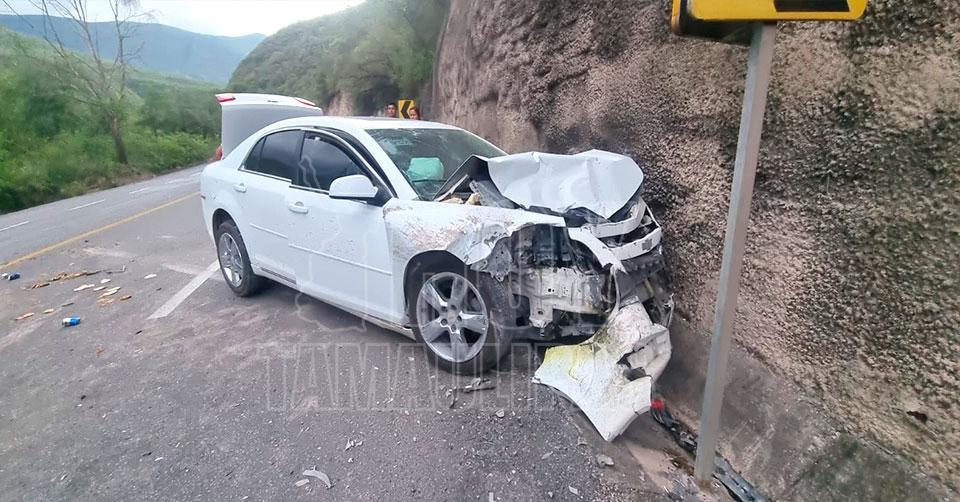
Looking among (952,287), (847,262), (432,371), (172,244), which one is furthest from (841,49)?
(172,244)

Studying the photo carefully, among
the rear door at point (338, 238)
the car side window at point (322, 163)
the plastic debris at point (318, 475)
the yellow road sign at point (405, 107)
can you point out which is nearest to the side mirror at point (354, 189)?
the rear door at point (338, 238)

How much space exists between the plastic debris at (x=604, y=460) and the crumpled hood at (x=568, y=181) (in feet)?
4.29

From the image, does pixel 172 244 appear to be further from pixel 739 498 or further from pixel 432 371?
pixel 739 498

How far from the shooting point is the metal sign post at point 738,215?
1.92 meters

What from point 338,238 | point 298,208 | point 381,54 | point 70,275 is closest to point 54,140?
point 381,54

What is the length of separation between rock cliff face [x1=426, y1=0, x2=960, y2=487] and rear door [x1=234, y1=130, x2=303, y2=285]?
285cm

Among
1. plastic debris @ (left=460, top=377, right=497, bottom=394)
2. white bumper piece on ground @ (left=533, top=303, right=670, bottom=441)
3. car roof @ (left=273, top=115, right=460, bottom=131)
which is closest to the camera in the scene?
white bumper piece on ground @ (left=533, top=303, right=670, bottom=441)

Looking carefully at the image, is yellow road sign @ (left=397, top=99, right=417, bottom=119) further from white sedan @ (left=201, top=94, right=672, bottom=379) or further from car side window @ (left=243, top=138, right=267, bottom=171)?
white sedan @ (left=201, top=94, right=672, bottom=379)

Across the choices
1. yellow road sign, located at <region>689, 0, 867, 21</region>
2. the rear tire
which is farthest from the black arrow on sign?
→ the rear tire

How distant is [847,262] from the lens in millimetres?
2346

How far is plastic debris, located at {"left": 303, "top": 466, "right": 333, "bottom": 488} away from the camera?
2465mm

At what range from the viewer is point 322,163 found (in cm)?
398

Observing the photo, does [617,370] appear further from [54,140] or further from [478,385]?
[54,140]

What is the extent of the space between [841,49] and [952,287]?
3.72 feet
